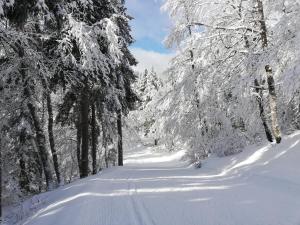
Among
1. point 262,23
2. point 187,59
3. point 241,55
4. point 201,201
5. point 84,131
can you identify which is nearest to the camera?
point 201,201

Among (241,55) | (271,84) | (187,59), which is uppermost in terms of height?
(187,59)

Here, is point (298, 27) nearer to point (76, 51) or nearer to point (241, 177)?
point (241, 177)

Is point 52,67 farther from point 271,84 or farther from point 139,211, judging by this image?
point 139,211

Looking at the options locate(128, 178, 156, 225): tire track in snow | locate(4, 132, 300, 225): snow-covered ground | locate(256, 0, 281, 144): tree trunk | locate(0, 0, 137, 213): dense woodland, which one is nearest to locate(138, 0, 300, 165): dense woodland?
locate(256, 0, 281, 144): tree trunk

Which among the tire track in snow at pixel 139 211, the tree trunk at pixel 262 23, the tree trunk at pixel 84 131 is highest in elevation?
the tree trunk at pixel 262 23

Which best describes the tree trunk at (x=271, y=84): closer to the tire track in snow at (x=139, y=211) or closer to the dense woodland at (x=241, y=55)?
the dense woodland at (x=241, y=55)

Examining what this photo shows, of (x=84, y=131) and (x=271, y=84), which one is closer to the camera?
(x=271, y=84)

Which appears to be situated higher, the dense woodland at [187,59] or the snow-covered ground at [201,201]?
the dense woodland at [187,59]

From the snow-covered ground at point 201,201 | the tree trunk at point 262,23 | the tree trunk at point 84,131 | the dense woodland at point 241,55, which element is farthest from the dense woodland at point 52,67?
the tree trunk at point 262,23

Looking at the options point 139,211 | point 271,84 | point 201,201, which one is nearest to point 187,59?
point 271,84

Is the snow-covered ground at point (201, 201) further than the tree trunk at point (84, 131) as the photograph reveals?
No

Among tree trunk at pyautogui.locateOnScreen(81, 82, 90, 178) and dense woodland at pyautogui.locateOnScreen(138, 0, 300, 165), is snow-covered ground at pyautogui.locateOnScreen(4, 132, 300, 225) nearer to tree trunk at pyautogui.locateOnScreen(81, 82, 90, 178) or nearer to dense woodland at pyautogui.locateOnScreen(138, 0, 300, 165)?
dense woodland at pyautogui.locateOnScreen(138, 0, 300, 165)

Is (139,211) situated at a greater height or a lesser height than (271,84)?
lesser

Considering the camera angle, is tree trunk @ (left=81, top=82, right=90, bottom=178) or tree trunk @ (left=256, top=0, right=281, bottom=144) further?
tree trunk @ (left=81, top=82, right=90, bottom=178)
